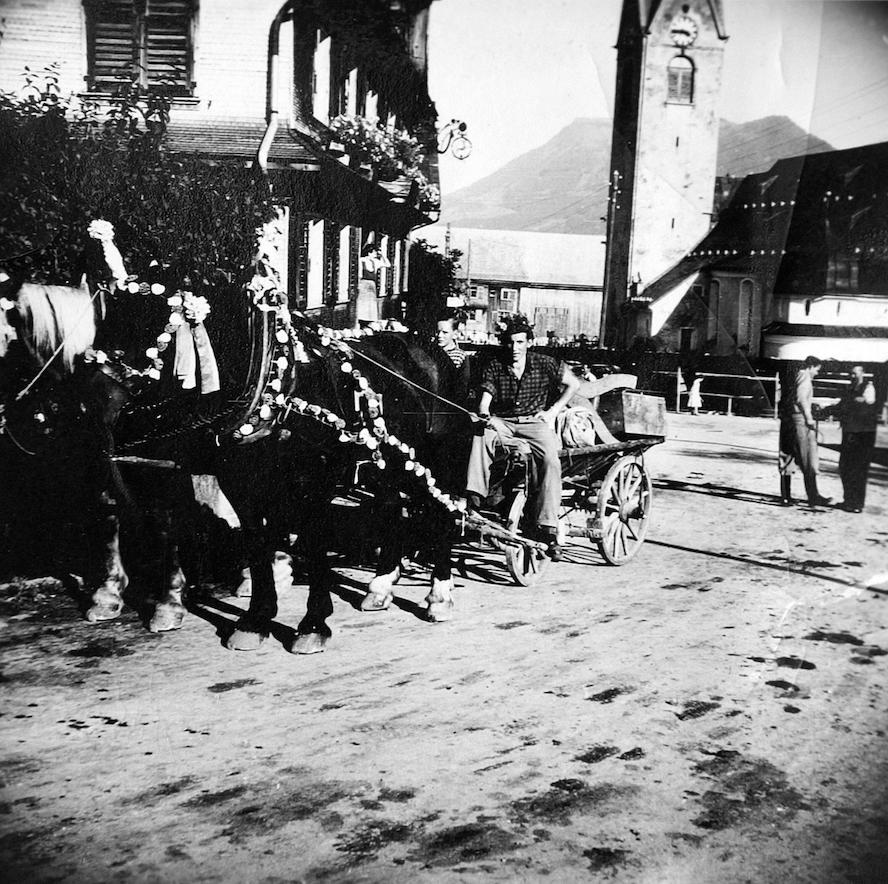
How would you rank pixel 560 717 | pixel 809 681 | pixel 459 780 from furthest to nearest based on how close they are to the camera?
pixel 809 681 → pixel 560 717 → pixel 459 780

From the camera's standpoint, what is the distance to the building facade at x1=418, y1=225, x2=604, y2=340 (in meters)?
5.00

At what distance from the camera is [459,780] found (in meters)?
2.74

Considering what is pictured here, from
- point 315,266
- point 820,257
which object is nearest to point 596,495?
point 820,257

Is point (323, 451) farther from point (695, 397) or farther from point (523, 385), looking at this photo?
point (695, 397)

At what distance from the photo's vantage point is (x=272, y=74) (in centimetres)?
335

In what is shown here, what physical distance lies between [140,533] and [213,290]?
202 centimetres

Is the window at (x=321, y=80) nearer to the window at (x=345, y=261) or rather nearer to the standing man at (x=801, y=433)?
the window at (x=345, y=261)

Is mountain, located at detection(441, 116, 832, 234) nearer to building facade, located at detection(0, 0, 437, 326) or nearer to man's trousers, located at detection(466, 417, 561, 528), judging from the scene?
building facade, located at detection(0, 0, 437, 326)

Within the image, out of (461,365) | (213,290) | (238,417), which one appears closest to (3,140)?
(213,290)

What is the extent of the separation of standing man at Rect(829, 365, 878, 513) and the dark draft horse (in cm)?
195

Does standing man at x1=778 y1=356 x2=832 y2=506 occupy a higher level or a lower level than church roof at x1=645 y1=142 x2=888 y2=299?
lower

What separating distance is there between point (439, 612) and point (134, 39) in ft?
10.1

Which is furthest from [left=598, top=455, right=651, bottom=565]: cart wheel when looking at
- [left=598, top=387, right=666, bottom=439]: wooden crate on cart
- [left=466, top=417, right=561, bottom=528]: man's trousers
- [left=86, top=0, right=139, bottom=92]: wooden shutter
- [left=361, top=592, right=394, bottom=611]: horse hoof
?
[left=86, top=0, right=139, bottom=92]: wooden shutter

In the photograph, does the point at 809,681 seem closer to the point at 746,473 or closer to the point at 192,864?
the point at 192,864
